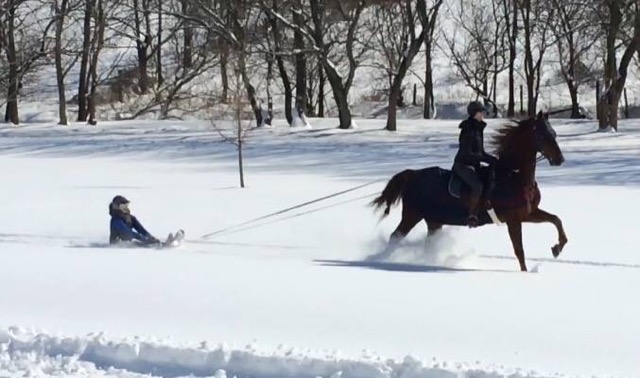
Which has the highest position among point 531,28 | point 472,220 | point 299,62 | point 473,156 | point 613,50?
point 531,28

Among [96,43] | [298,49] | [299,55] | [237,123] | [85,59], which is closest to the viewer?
[237,123]

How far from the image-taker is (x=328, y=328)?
344 inches

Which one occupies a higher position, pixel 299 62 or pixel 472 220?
pixel 299 62

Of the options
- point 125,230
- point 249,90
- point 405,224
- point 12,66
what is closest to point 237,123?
point 249,90

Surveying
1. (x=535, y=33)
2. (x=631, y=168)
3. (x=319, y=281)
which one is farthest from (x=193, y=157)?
(x=535, y=33)

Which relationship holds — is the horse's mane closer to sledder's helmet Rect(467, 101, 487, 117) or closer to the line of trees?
sledder's helmet Rect(467, 101, 487, 117)

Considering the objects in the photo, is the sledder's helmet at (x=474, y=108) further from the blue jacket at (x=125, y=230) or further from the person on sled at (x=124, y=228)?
the blue jacket at (x=125, y=230)

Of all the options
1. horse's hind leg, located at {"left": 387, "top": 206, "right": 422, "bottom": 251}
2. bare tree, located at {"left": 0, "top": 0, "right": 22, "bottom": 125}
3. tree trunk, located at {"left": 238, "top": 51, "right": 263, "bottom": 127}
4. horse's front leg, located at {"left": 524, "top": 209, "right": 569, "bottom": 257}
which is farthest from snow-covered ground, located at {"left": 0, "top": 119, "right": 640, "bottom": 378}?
bare tree, located at {"left": 0, "top": 0, "right": 22, "bottom": 125}

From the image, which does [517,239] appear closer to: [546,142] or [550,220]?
[550,220]

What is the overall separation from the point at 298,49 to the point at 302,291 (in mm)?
29239

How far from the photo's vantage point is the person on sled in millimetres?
14344

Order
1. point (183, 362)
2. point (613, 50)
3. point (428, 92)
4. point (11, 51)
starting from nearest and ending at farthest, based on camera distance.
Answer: point (183, 362), point (613, 50), point (11, 51), point (428, 92)

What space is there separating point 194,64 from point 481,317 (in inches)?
1973

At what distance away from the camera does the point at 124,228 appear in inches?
567
